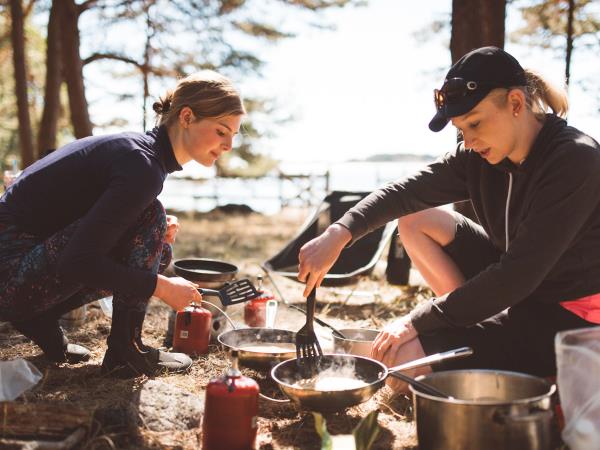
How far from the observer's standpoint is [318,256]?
250 cm

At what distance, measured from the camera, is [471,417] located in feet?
5.94

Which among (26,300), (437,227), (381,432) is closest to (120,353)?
(26,300)

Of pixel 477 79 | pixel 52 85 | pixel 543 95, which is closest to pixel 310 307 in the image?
pixel 477 79

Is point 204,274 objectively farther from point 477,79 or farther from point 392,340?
point 477,79

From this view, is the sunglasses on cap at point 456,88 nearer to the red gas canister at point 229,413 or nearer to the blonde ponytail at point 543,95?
the blonde ponytail at point 543,95

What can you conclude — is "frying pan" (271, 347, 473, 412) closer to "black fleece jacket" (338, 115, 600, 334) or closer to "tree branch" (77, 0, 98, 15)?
"black fleece jacket" (338, 115, 600, 334)

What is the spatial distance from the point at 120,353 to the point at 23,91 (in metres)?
8.50

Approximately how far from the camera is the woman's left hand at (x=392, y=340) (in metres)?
2.41

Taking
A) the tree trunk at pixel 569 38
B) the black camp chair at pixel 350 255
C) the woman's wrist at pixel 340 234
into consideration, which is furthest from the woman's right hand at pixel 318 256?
the tree trunk at pixel 569 38

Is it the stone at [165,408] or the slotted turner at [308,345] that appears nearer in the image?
the stone at [165,408]

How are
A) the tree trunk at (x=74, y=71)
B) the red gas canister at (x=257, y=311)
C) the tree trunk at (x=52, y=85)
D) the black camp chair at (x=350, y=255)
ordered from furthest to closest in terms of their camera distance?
1. the tree trunk at (x=52, y=85)
2. the tree trunk at (x=74, y=71)
3. the black camp chair at (x=350, y=255)
4. the red gas canister at (x=257, y=311)

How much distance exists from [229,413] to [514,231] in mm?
1261

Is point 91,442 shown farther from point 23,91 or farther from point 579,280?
point 23,91

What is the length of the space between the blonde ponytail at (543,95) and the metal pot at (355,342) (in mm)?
1166
